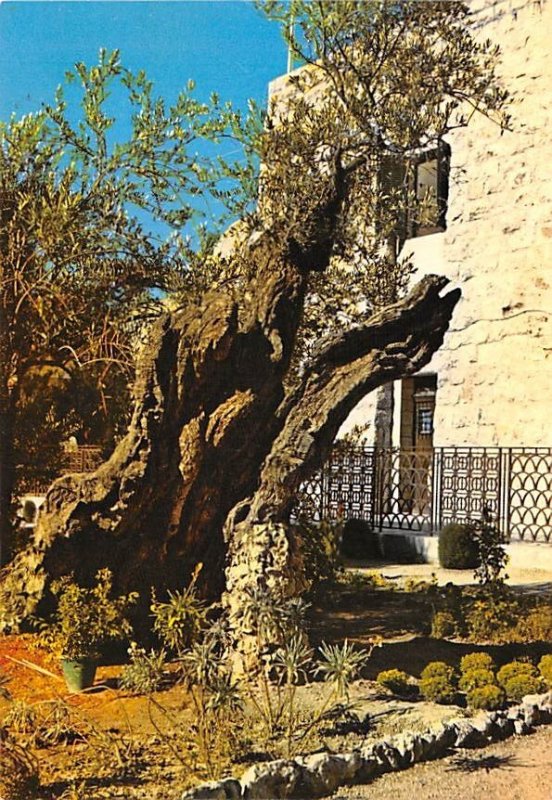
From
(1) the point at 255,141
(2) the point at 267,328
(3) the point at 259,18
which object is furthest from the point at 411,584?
(3) the point at 259,18

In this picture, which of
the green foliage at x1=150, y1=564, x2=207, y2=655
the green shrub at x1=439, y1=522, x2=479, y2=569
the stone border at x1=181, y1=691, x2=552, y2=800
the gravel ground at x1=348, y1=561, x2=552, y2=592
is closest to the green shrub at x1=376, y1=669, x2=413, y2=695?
the stone border at x1=181, y1=691, x2=552, y2=800

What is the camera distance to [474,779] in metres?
3.46

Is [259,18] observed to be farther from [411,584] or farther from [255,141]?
[411,584]

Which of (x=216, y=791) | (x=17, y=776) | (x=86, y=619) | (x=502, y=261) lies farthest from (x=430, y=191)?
(x=17, y=776)

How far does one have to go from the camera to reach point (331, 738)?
3.65 m

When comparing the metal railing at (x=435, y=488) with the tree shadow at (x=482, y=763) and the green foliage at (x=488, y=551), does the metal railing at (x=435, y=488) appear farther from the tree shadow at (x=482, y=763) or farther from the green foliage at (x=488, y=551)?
the tree shadow at (x=482, y=763)

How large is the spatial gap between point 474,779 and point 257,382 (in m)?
2.08

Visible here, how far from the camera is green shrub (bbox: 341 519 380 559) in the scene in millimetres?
5715

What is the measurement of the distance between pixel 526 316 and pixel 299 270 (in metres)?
1.75

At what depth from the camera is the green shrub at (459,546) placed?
5953mm

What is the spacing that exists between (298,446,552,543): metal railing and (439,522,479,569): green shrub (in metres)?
0.17

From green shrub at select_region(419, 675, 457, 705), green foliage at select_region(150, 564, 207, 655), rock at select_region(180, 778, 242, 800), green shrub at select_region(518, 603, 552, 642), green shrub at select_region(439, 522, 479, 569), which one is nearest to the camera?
rock at select_region(180, 778, 242, 800)

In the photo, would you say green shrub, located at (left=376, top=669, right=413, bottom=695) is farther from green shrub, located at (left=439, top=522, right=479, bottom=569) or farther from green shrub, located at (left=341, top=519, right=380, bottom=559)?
green shrub, located at (left=439, top=522, right=479, bottom=569)

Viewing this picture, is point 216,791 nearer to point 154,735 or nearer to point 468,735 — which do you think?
point 154,735
